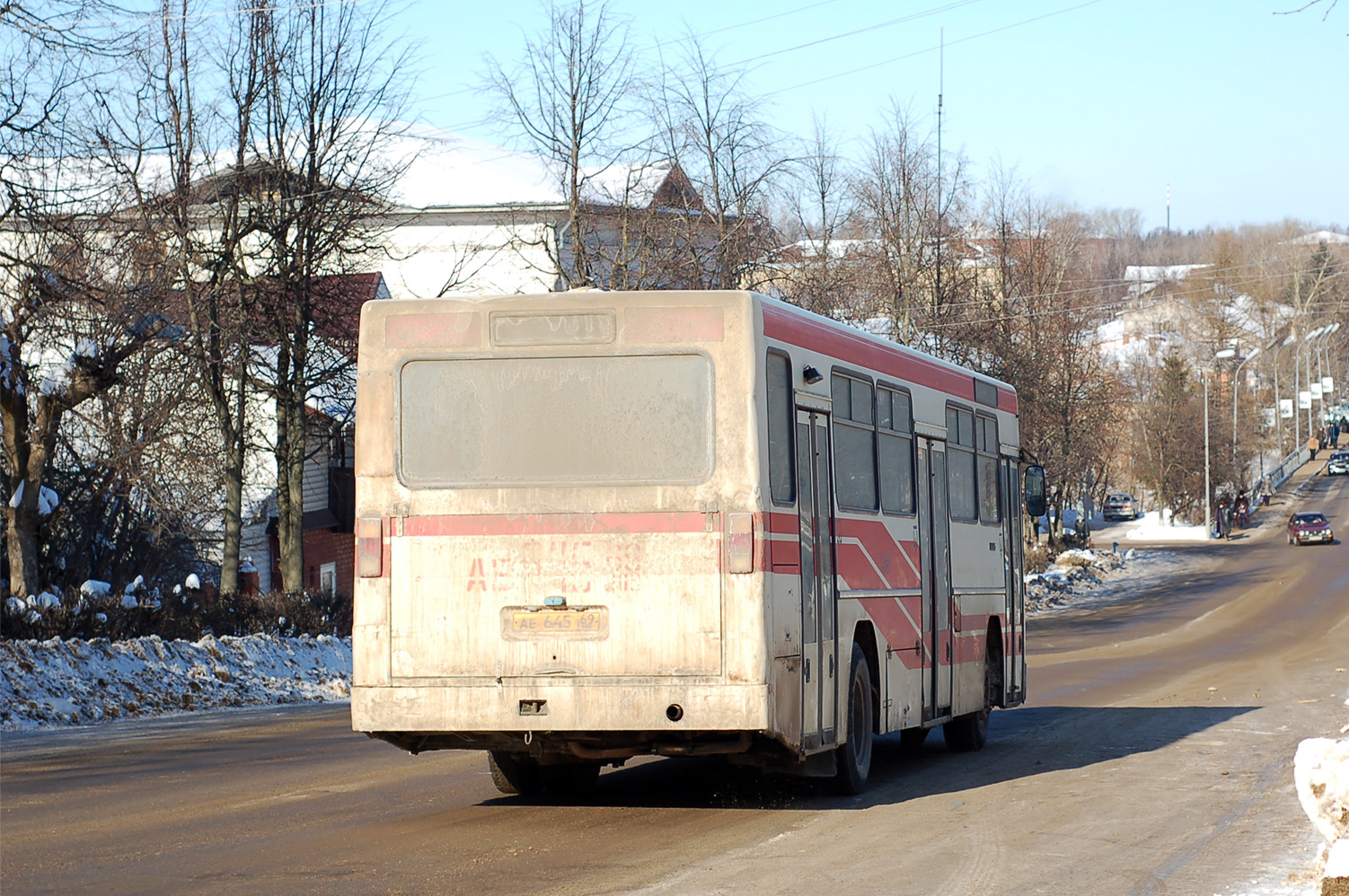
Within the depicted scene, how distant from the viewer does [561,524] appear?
973 cm

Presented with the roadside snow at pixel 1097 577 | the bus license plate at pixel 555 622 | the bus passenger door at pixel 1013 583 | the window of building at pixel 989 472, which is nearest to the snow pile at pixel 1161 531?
the roadside snow at pixel 1097 577

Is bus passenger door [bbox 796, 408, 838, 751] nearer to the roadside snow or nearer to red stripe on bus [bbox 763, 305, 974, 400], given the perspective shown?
red stripe on bus [bbox 763, 305, 974, 400]

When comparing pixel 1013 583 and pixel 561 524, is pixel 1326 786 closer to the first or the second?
pixel 561 524

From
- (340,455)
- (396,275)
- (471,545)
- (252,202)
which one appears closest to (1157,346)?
(396,275)

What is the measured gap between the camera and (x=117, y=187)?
78.5 ft

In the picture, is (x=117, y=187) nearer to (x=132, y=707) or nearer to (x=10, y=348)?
(x=10, y=348)

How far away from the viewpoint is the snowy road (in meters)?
8.27

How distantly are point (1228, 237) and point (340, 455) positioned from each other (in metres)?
131

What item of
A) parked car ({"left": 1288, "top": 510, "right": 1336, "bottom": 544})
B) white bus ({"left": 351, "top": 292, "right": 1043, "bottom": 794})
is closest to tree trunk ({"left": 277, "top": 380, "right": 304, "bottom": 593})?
white bus ({"left": 351, "top": 292, "right": 1043, "bottom": 794})

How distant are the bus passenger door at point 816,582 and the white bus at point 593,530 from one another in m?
0.02

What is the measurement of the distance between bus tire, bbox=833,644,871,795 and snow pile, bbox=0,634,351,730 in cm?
1114

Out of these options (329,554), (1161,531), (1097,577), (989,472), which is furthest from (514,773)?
(1161,531)

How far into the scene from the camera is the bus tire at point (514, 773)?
1130cm

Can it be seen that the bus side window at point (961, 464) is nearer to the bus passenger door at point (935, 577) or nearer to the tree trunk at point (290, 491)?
the bus passenger door at point (935, 577)
